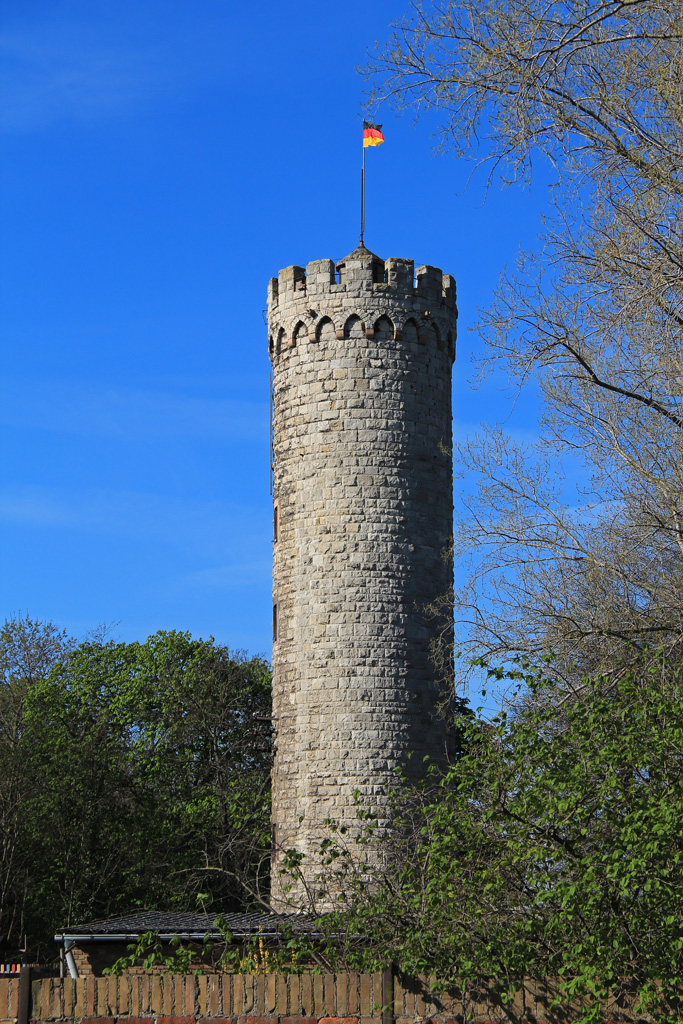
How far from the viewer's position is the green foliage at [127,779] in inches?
1248

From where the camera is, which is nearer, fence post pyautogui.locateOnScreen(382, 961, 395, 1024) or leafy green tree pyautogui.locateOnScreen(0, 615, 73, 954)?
fence post pyautogui.locateOnScreen(382, 961, 395, 1024)

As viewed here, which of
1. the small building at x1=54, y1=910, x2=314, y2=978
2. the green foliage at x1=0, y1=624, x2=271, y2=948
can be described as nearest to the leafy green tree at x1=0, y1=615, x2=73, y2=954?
the green foliage at x1=0, y1=624, x2=271, y2=948

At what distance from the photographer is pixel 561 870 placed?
10.1 metres

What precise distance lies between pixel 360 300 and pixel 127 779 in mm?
17655

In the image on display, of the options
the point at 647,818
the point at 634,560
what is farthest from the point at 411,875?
the point at 634,560

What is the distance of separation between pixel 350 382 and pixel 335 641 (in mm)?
4559

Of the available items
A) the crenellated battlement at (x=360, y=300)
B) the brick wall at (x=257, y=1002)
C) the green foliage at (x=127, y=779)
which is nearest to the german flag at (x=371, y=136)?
the crenellated battlement at (x=360, y=300)

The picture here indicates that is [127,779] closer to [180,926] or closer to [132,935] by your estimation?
[132,935]

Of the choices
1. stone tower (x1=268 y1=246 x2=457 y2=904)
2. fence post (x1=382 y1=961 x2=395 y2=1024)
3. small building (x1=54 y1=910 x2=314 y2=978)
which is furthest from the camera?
stone tower (x1=268 y1=246 x2=457 y2=904)

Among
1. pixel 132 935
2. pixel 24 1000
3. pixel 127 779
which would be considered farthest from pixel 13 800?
pixel 24 1000

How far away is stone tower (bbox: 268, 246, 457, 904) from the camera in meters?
21.3

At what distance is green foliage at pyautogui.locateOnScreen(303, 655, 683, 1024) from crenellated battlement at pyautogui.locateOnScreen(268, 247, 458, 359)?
1259 cm

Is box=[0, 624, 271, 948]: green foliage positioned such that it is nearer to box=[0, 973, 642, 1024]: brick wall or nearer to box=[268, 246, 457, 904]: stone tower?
box=[268, 246, 457, 904]: stone tower

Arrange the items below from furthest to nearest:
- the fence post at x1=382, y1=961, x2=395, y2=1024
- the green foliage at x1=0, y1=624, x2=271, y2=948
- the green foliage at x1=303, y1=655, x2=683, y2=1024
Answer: the green foliage at x1=0, y1=624, x2=271, y2=948
the green foliage at x1=303, y1=655, x2=683, y2=1024
the fence post at x1=382, y1=961, x2=395, y2=1024
